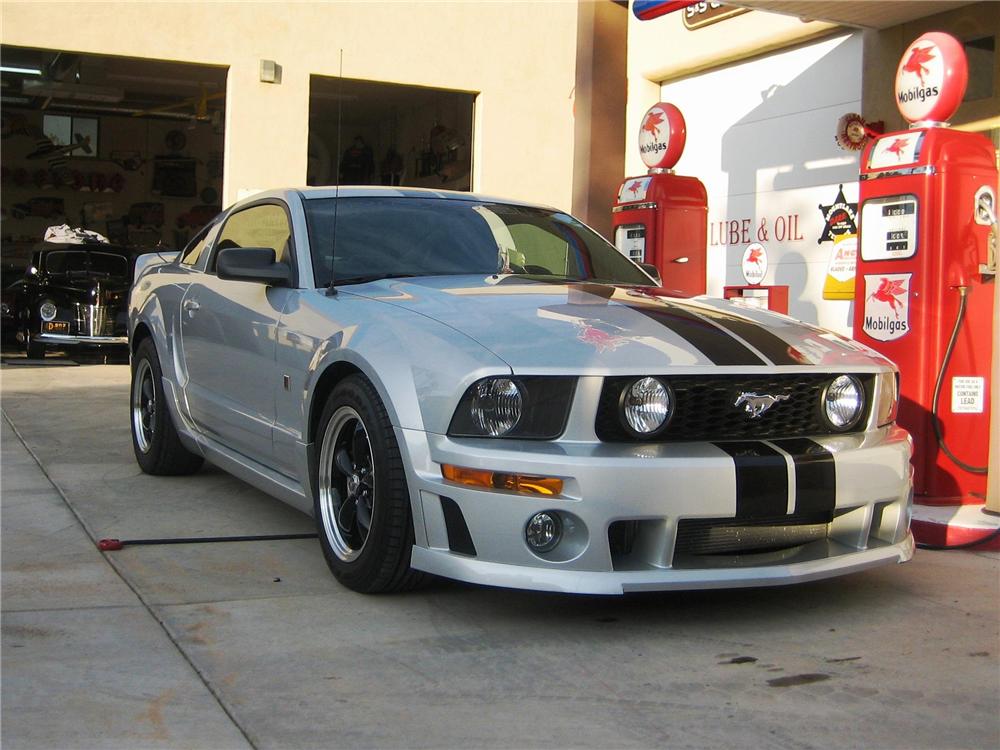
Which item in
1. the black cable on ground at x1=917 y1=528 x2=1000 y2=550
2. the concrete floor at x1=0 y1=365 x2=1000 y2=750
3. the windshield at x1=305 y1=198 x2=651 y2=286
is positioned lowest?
the concrete floor at x1=0 y1=365 x2=1000 y2=750

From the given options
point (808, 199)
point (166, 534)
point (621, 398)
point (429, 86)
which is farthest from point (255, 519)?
point (429, 86)

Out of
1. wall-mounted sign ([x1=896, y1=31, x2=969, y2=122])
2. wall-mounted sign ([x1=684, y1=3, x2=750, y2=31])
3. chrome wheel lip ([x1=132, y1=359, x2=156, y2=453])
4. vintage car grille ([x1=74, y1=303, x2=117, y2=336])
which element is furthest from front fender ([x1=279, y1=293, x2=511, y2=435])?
vintage car grille ([x1=74, y1=303, x2=117, y2=336])

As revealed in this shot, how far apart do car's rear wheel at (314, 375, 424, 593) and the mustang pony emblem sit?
1.01 meters

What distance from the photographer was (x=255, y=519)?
488cm

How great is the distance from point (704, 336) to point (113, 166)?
21.1 m

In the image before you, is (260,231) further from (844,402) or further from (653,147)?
(653,147)

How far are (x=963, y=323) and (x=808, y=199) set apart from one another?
→ 4454mm

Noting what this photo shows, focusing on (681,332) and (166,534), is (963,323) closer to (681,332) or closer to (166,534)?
(681,332)

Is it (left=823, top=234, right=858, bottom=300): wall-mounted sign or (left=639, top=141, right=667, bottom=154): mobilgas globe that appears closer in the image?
(left=639, top=141, right=667, bottom=154): mobilgas globe

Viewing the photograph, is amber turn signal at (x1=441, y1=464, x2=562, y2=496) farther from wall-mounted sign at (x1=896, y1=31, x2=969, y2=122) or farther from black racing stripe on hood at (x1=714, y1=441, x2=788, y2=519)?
wall-mounted sign at (x1=896, y1=31, x2=969, y2=122)

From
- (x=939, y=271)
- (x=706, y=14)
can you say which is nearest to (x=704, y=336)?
(x=939, y=271)

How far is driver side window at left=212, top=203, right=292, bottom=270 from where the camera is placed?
468 cm

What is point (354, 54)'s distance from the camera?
1409 cm

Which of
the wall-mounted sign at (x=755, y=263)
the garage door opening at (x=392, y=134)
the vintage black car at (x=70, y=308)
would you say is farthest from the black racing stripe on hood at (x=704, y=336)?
the garage door opening at (x=392, y=134)
